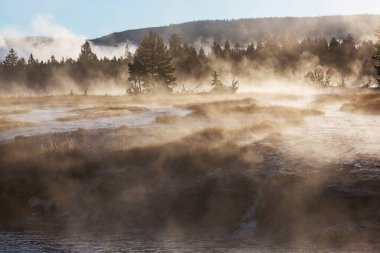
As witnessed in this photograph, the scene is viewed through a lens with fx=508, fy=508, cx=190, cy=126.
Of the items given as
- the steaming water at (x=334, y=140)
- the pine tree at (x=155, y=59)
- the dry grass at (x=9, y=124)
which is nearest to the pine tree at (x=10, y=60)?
the pine tree at (x=155, y=59)

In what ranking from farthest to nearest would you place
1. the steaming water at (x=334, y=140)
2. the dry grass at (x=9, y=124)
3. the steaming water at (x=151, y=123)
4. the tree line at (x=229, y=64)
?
the tree line at (x=229, y=64) → the dry grass at (x=9, y=124) → the steaming water at (x=334, y=140) → the steaming water at (x=151, y=123)

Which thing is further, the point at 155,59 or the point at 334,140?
the point at 155,59

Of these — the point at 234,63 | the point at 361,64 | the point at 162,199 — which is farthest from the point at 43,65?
the point at 162,199

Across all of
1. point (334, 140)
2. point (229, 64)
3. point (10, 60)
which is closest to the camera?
point (334, 140)

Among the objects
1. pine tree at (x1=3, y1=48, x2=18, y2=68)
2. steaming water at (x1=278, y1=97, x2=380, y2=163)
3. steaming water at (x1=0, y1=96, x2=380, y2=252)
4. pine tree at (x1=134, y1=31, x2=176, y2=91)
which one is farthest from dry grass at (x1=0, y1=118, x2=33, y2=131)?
pine tree at (x1=3, y1=48, x2=18, y2=68)

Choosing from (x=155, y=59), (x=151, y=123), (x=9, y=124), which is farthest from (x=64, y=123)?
(x=155, y=59)

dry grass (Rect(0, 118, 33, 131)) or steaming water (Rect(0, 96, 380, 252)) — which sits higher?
dry grass (Rect(0, 118, 33, 131))

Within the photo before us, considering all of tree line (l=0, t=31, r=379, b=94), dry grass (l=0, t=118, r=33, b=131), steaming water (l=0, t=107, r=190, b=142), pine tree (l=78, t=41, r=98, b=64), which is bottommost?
steaming water (l=0, t=107, r=190, b=142)

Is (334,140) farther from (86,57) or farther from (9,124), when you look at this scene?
(86,57)

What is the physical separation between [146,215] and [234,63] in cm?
10693

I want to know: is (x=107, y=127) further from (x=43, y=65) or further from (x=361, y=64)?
(x=43, y=65)

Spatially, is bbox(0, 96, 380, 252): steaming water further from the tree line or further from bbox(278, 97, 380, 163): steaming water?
the tree line

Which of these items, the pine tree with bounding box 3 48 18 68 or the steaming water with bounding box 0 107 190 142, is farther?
the pine tree with bounding box 3 48 18 68

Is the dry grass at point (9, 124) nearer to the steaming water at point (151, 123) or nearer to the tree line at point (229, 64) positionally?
the steaming water at point (151, 123)
